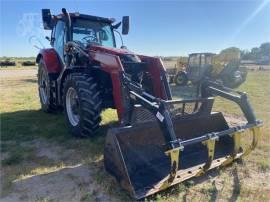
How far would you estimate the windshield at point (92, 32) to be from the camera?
20.0 feet

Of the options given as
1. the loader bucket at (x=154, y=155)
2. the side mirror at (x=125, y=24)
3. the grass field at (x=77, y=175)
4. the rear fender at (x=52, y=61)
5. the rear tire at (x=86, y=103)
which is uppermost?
the side mirror at (x=125, y=24)

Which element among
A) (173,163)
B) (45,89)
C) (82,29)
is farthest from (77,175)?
(45,89)

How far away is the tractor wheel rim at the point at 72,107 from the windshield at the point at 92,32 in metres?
1.22

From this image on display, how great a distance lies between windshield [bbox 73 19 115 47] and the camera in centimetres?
611

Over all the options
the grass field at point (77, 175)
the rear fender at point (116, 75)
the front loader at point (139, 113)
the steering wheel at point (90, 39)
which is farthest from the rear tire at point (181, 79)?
the rear fender at point (116, 75)

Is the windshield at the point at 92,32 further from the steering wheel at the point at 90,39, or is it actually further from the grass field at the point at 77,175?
the grass field at the point at 77,175

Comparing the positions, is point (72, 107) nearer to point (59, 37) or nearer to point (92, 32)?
point (92, 32)

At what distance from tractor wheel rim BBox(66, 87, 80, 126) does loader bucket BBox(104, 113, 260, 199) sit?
180 centimetres

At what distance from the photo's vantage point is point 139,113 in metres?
4.23

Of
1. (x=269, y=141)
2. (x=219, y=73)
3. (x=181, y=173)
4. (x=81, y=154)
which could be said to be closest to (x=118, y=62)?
(x=81, y=154)

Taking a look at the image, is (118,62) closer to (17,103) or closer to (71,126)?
(71,126)

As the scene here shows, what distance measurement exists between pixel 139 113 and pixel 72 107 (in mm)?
1819

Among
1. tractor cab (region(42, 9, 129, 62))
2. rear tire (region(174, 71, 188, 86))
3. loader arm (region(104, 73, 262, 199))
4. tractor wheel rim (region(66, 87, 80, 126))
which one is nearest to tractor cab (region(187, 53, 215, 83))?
rear tire (region(174, 71, 188, 86))

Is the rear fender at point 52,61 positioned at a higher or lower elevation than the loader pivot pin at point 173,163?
higher
